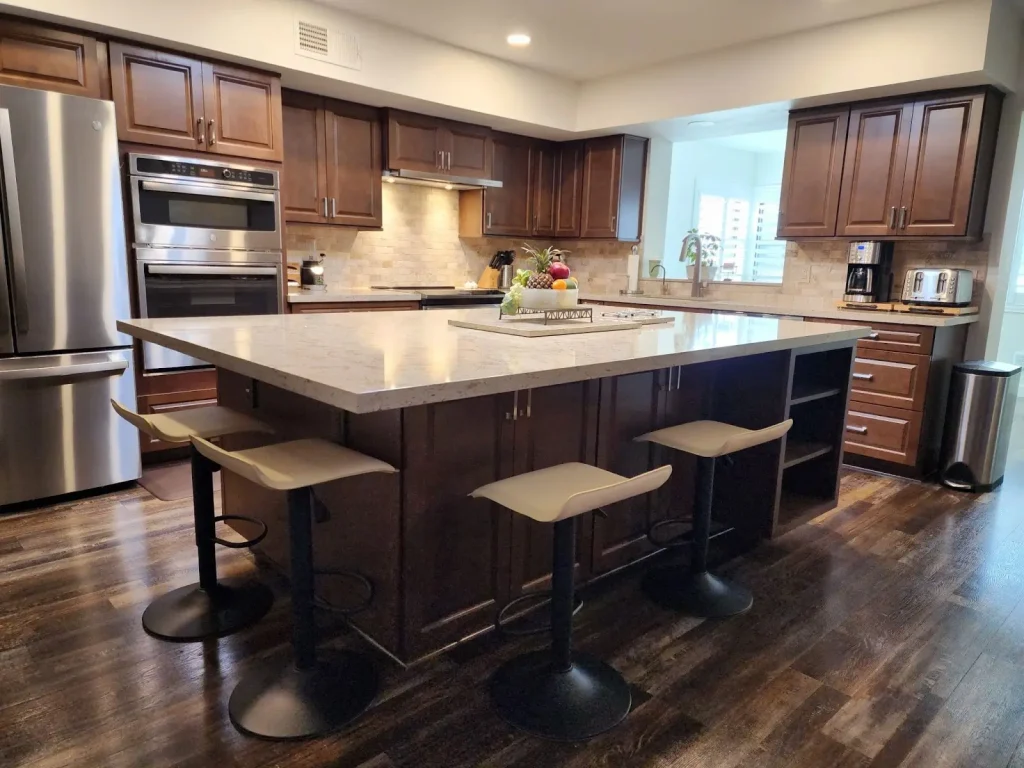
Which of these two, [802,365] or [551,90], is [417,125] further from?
[802,365]

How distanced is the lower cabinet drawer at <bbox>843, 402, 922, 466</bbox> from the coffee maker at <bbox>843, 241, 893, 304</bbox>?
2.39ft

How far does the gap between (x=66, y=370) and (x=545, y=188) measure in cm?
380

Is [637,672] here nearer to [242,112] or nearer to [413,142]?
[242,112]

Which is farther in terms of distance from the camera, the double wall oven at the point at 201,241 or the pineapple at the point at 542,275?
the double wall oven at the point at 201,241

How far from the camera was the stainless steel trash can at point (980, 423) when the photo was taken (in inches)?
140

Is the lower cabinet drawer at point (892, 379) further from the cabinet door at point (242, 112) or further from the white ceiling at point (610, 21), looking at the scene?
the cabinet door at point (242, 112)

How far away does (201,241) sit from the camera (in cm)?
357

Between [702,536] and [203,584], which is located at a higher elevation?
[702,536]

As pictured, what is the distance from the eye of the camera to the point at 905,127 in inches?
151

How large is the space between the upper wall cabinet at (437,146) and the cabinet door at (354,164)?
0.38 feet

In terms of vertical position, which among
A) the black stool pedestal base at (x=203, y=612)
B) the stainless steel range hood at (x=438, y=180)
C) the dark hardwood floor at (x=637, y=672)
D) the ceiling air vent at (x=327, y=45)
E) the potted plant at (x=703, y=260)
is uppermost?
the ceiling air vent at (x=327, y=45)

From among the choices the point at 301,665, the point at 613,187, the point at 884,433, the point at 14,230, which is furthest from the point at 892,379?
the point at 14,230

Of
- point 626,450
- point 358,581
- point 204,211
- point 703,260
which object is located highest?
point 204,211

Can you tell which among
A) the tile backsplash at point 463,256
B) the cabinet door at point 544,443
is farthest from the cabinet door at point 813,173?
the cabinet door at point 544,443
